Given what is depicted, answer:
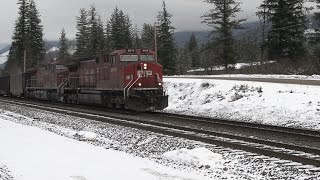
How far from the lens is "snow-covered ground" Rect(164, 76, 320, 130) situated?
1800 centimetres

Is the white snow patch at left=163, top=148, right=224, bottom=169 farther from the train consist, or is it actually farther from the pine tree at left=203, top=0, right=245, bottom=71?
the pine tree at left=203, top=0, right=245, bottom=71

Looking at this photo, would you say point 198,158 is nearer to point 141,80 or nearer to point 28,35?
point 141,80

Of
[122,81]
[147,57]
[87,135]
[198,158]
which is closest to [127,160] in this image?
[198,158]

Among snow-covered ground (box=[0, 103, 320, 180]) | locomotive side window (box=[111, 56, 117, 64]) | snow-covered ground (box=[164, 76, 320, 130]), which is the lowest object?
snow-covered ground (box=[0, 103, 320, 180])

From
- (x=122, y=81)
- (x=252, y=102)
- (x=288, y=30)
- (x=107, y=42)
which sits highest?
(x=107, y=42)

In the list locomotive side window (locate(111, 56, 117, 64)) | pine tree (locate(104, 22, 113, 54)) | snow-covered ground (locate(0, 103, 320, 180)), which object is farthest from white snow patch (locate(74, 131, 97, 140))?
pine tree (locate(104, 22, 113, 54))

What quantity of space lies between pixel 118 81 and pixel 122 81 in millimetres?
493

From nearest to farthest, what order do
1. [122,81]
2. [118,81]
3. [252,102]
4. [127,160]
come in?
1. [127,160]
2. [252,102]
3. [122,81]
4. [118,81]

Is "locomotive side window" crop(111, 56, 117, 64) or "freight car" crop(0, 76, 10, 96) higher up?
"locomotive side window" crop(111, 56, 117, 64)

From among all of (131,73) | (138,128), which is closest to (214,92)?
(131,73)

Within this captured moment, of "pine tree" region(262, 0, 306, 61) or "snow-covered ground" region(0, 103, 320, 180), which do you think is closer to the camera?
"snow-covered ground" region(0, 103, 320, 180)

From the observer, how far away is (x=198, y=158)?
9008 millimetres

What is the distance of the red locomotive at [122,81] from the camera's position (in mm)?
21891

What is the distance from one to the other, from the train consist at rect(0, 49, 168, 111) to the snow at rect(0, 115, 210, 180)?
31.3ft
